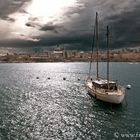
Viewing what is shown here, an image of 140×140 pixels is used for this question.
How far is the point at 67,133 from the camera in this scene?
43500mm

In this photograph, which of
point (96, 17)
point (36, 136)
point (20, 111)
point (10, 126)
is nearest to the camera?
point (36, 136)

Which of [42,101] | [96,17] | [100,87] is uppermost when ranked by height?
[96,17]

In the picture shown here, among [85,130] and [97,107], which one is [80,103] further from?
[85,130]

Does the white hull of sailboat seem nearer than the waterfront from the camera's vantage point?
No

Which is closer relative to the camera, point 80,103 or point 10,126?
point 10,126

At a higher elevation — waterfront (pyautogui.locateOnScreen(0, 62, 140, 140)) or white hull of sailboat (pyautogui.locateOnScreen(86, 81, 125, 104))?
white hull of sailboat (pyautogui.locateOnScreen(86, 81, 125, 104))

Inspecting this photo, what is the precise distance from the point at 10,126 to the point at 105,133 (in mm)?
18781

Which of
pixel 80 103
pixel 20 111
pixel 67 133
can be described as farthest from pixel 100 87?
pixel 67 133

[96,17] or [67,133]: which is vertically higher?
[96,17]

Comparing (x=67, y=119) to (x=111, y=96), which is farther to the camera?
(x=111, y=96)

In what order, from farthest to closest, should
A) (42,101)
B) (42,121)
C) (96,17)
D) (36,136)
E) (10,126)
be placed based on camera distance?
(96,17), (42,101), (42,121), (10,126), (36,136)

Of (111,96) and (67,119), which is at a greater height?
(111,96)

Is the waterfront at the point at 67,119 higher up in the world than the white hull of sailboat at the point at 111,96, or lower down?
lower down

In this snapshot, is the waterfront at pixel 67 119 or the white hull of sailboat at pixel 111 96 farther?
the white hull of sailboat at pixel 111 96
